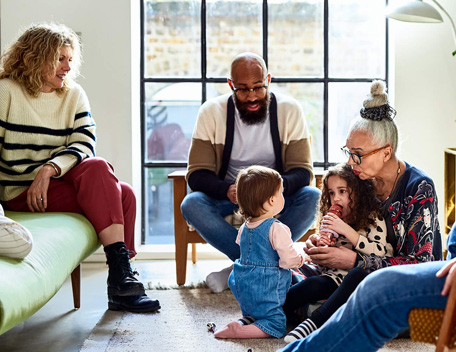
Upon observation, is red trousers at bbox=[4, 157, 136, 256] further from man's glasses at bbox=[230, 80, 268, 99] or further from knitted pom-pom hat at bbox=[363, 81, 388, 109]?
knitted pom-pom hat at bbox=[363, 81, 388, 109]

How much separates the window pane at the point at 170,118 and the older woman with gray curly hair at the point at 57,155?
1.31 metres

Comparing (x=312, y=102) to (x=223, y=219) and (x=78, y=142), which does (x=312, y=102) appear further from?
(x=78, y=142)

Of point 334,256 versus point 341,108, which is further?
point 341,108

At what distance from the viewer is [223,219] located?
3305 mm

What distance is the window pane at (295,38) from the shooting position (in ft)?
14.8

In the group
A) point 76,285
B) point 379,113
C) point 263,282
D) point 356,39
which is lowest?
point 76,285

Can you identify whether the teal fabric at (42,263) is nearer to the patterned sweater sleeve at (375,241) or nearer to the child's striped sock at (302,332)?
the child's striped sock at (302,332)

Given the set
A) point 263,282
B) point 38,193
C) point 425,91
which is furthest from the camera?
point 425,91

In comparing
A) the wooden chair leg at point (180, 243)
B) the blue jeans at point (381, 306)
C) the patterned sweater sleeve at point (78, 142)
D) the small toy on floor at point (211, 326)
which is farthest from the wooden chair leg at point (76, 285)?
the blue jeans at point (381, 306)

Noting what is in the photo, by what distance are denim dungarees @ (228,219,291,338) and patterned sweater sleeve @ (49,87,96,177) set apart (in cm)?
94

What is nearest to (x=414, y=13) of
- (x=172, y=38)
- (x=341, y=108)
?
(x=341, y=108)

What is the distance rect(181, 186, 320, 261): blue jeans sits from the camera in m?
3.26

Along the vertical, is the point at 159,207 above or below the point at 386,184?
below

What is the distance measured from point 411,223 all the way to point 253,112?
1259 mm
